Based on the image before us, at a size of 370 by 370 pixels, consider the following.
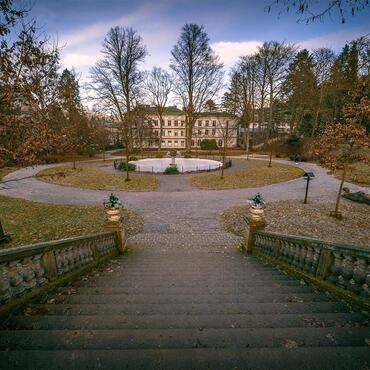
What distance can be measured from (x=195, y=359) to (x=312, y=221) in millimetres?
9394

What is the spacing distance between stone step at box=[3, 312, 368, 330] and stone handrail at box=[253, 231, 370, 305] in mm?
539

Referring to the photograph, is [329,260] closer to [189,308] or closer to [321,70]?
[189,308]

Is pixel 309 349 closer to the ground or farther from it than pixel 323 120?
closer to the ground

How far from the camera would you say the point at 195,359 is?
166 centimetres

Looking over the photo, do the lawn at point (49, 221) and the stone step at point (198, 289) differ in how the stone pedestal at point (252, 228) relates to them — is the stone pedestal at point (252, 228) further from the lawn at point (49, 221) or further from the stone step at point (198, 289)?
the lawn at point (49, 221)

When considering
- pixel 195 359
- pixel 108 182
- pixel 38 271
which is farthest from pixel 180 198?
pixel 195 359

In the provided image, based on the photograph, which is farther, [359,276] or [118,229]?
[118,229]

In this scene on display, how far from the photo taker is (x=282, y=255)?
4559 millimetres

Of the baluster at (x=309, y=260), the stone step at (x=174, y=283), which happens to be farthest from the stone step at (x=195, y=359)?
the baluster at (x=309, y=260)

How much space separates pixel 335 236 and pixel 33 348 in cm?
949

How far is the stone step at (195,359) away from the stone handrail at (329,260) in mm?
1255

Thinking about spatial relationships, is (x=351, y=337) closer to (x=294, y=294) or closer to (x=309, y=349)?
(x=309, y=349)

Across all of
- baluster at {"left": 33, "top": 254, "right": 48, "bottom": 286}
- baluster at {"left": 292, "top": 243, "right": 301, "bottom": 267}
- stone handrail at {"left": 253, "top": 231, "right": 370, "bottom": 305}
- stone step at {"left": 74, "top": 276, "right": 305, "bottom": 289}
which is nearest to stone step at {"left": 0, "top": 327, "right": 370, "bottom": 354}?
stone handrail at {"left": 253, "top": 231, "right": 370, "bottom": 305}

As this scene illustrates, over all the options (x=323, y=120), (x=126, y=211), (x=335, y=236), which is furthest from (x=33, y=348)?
(x=323, y=120)
